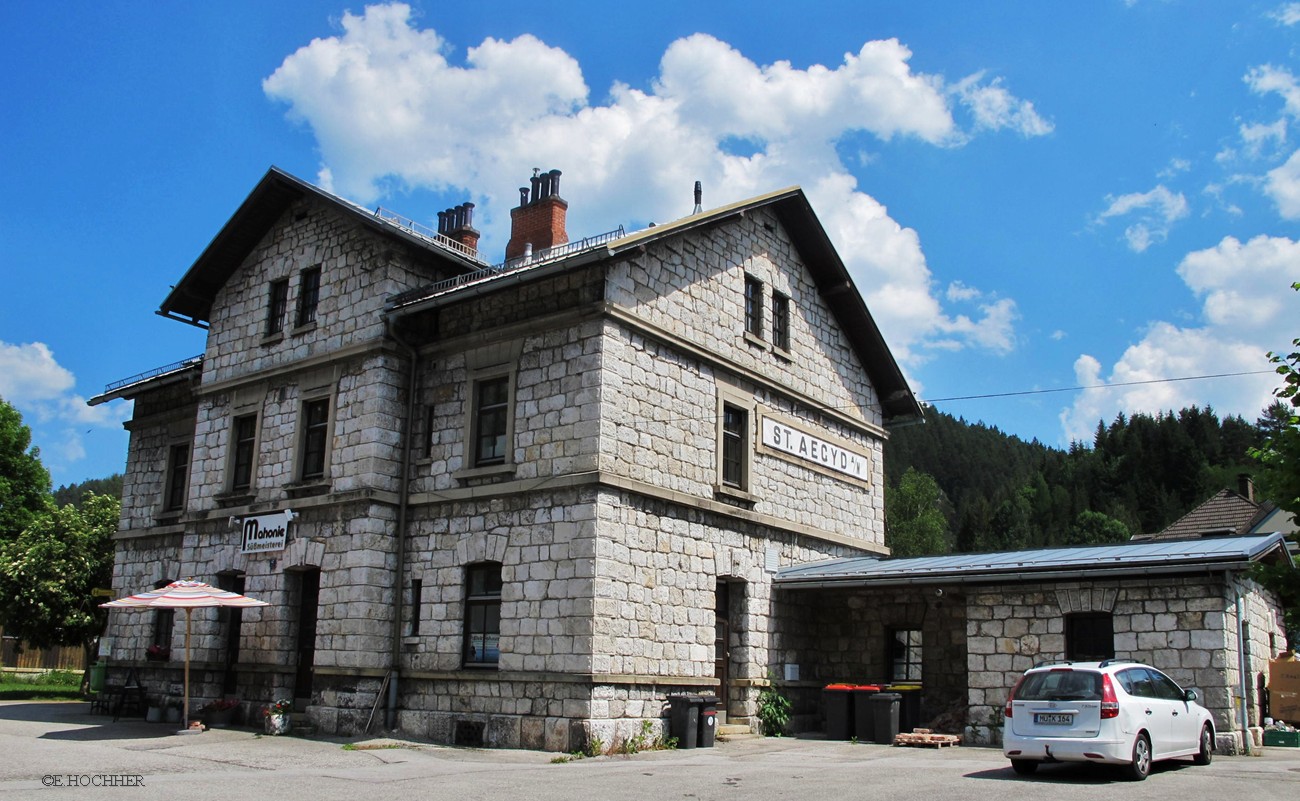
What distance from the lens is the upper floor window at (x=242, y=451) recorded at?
20.8 m

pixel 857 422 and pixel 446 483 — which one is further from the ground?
pixel 857 422

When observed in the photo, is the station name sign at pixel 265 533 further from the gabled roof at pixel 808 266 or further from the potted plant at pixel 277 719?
the gabled roof at pixel 808 266

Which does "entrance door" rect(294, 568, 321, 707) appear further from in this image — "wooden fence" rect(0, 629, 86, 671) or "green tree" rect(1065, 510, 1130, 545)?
"green tree" rect(1065, 510, 1130, 545)

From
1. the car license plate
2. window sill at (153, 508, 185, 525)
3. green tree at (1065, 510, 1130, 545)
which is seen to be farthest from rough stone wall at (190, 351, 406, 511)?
green tree at (1065, 510, 1130, 545)

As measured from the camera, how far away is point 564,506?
52.3ft

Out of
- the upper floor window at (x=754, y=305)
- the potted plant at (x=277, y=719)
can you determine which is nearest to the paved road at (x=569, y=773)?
the potted plant at (x=277, y=719)

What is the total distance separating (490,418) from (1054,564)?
9.04m

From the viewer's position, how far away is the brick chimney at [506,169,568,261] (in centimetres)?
2200

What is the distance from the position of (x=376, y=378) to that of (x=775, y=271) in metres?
7.81

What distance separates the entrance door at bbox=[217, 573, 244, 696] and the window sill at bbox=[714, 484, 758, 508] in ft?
29.9

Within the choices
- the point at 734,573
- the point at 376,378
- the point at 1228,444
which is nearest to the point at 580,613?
the point at 734,573

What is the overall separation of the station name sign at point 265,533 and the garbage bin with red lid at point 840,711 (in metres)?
9.76

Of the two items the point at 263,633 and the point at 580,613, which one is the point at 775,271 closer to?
the point at 580,613

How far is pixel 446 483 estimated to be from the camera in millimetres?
17719
